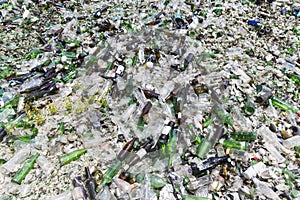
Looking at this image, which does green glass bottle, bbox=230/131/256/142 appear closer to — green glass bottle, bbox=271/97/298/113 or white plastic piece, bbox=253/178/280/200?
white plastic piece, bbox=253/178/280/200

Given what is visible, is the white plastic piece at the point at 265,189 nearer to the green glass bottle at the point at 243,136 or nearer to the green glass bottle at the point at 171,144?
the green glass bottle at the point at 243,136

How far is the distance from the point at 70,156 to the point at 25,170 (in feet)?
1.57

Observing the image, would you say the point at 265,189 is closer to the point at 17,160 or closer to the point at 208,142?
the point at 208,142

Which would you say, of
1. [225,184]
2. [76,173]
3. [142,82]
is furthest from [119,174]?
[142,82]

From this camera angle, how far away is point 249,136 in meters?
3.78

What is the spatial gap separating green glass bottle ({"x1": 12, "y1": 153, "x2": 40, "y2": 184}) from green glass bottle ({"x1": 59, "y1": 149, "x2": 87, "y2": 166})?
0.29 meters

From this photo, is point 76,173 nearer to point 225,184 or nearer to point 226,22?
point 225,184

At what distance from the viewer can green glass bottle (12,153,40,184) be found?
11.0 feet

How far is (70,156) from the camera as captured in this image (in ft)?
11.6

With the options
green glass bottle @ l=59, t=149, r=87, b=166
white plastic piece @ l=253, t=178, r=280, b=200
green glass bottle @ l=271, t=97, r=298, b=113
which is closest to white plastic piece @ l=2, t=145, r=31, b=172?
green glass bottle @ l=59, t=149, r=87, b=166

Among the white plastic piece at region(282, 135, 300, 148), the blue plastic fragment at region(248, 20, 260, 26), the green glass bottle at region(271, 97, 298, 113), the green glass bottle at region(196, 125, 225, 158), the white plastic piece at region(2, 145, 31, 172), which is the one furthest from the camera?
the blue plastic fragment at region(248, 20, 260, 26)

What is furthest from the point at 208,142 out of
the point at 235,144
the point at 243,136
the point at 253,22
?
the point at 253,22

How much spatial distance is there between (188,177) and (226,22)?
141 inches

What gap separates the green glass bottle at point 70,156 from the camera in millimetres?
3502
